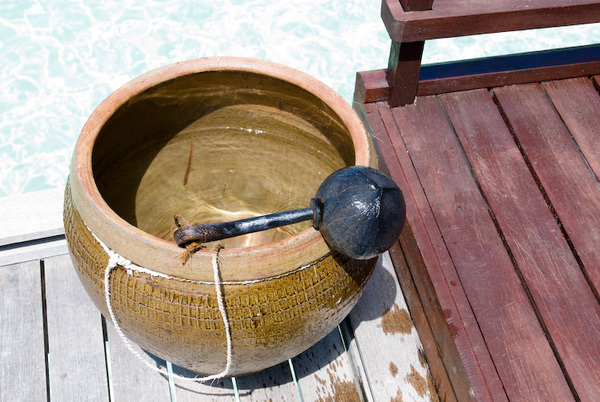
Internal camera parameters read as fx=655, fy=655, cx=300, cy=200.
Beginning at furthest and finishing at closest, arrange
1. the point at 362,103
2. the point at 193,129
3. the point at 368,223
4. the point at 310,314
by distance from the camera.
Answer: the point at 362,103 → the point at 193,129 → the point at 310,314 → the point at 368,223

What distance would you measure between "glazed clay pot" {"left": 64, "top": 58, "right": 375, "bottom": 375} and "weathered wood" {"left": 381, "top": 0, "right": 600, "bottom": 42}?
1.31 feet

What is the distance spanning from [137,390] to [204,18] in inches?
94.8

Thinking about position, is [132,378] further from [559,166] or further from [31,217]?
[559,166]

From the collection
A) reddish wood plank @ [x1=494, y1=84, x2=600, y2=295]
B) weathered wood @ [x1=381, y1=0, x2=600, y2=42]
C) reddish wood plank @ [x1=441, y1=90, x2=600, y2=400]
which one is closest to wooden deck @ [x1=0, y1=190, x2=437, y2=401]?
reddish wood plank @ [x1=441, y1=90, x2=600, y2=400]

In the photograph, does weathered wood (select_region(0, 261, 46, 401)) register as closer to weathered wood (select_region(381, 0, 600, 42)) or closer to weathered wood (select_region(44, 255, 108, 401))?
weathered wood (select_region(44, 255, 108, 401))

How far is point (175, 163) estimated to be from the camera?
60.1 inches

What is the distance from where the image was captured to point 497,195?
Answer: 1.62 m

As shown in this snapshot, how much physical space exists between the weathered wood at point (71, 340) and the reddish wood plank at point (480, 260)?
0.82 metres

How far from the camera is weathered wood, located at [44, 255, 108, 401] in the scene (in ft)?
4.52

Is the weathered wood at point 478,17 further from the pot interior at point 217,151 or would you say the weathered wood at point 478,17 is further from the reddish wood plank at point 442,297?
the pot interior at point 217,151

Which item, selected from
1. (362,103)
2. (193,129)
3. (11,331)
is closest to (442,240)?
(362,103)

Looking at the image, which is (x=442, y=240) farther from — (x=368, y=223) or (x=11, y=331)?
(x=11, y=331)

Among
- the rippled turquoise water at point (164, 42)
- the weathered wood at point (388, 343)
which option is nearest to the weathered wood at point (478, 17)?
the weathered wood at point (388, 343)

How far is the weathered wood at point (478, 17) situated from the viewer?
159 cm
